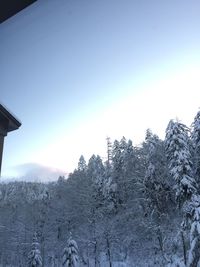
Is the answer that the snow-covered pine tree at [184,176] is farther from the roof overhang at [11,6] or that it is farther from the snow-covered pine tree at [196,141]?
the roof overhang at [11,6]

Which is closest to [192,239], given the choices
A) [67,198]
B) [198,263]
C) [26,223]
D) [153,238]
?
[198,263]

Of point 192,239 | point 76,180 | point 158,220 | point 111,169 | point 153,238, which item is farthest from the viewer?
point 76,180

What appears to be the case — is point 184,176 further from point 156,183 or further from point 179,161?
point 156,183

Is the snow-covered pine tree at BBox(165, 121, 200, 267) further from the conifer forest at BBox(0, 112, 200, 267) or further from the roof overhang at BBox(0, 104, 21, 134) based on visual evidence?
the roof overhang at BBox(0, 104, 21, 134)

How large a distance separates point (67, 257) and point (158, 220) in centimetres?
1371

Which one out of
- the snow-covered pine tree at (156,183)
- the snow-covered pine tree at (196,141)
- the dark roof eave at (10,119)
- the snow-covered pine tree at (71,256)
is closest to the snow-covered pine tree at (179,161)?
the snow-covered pine tree at (196,141)

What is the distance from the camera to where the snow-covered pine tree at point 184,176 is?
1107 inches

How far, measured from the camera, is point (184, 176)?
30.7m

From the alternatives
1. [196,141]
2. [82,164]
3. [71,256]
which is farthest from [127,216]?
[82,164]

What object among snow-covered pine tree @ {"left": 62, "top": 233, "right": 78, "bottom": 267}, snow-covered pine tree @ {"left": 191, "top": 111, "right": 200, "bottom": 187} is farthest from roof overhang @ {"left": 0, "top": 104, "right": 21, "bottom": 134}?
snow-covered pine tree @ {"left": 62, "top": 233, "right": 78, "bottom": 267}

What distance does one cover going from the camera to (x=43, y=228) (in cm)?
6306

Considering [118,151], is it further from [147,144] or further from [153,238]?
[153,238]

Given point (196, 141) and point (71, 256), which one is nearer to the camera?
point (196, 141)

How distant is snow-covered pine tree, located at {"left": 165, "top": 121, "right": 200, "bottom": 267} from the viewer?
28125mm
